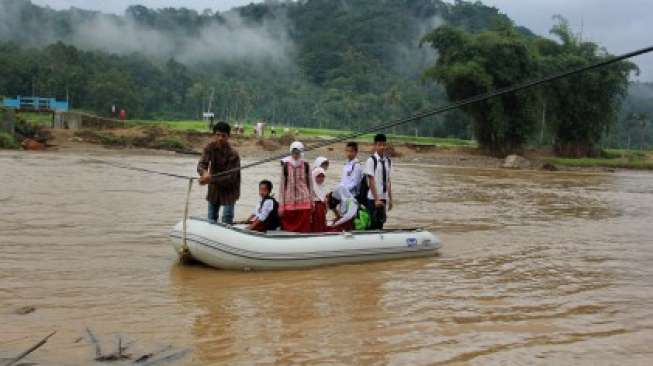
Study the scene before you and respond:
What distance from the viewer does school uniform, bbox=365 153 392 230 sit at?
9320 mm

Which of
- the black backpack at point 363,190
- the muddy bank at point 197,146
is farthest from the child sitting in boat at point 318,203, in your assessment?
the muddy bank at point 197,146

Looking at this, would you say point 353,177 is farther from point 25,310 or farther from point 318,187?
point 25,310

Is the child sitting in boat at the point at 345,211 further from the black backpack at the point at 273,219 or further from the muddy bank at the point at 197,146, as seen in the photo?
the muddy bank at the point at 197,146

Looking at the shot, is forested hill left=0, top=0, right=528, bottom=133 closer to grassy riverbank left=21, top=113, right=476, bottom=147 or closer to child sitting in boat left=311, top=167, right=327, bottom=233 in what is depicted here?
grassy riverbank left=21, top=113, right=476, bottom=147

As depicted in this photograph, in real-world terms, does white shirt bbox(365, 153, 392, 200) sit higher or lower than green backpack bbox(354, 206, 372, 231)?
higher

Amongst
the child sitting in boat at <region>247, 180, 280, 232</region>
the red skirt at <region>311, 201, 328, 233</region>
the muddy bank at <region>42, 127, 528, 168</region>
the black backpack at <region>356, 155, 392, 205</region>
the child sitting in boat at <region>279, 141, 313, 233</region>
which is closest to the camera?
the child sitting in boat at <region>279, 141, 313, 233</region>

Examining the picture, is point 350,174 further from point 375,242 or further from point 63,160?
point 63,160

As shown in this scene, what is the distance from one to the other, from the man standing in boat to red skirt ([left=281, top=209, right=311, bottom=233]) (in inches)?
27.7

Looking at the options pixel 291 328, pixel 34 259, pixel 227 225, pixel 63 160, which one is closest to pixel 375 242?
pixel 227 225

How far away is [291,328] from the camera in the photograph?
5.97 m

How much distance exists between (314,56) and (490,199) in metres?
86.7

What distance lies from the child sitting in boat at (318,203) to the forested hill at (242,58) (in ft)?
131

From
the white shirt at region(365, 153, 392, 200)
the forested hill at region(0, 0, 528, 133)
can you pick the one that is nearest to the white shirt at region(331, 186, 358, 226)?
the white shirt at region(365, 153, 392, 200)

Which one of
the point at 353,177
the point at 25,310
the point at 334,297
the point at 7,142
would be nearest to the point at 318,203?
the point at 353,177
